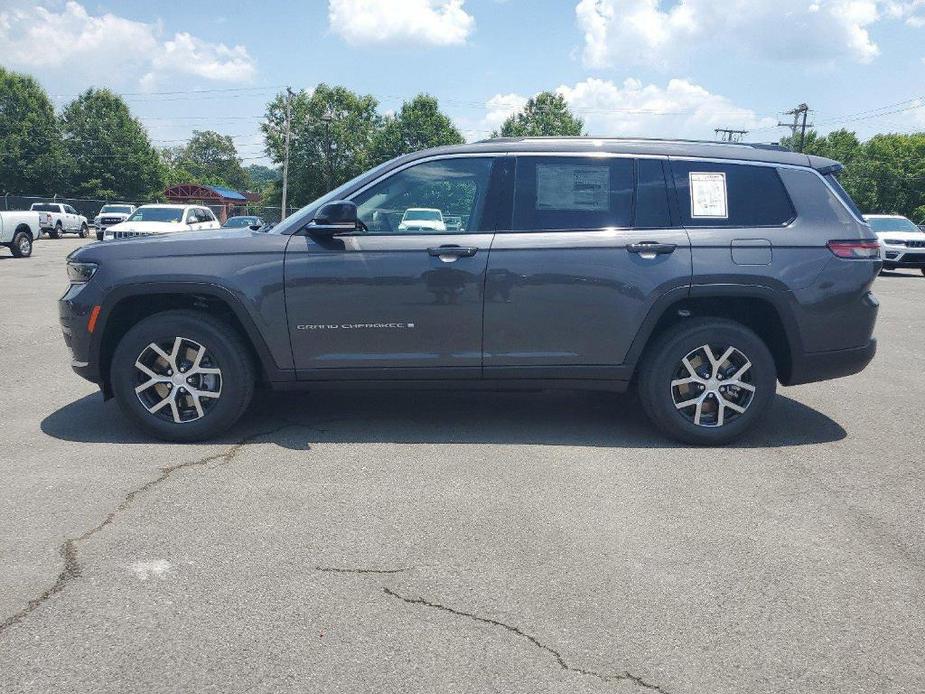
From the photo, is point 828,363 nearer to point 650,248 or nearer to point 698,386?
point 698,386

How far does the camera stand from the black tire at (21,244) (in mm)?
21631

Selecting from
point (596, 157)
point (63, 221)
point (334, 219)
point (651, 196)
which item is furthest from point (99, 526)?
point (63, 221)

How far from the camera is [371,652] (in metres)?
2.67

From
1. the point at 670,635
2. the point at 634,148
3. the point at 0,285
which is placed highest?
the point at 634,148

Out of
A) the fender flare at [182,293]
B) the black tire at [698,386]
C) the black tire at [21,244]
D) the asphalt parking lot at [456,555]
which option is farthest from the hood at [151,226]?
the black tire at [698,386]

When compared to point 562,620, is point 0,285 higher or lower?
higher

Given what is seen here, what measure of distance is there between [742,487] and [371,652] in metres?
2.55

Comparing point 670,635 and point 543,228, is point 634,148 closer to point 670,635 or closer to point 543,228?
point 543,228

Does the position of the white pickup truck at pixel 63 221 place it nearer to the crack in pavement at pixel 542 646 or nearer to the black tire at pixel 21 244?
the black tire at pixel 21 244

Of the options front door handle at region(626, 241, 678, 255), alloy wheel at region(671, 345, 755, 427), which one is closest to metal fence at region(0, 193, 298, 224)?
front door handle at region(626, 241, 678, 255)

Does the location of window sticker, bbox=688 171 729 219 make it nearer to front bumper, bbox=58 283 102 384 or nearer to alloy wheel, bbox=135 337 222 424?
alloy wheel, bbox=135 337 222 424

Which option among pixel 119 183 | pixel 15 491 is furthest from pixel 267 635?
pixel 119 183

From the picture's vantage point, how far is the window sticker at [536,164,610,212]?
5.01 metres

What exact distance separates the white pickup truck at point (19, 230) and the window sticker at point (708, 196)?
20952 mm
